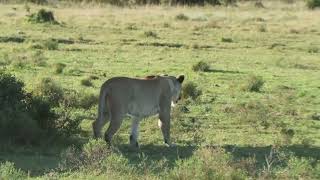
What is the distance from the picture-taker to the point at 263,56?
31.8 m

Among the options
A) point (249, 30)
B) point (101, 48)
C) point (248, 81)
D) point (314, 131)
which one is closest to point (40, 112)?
point (314, 131)

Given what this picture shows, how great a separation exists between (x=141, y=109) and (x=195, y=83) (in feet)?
29.5

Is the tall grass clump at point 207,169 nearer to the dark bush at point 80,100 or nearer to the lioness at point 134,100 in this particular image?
the lioness at point 134,100

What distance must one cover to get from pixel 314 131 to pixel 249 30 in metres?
28.3

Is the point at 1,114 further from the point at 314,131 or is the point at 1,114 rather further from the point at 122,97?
the point at 314,131

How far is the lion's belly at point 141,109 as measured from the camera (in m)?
13.2

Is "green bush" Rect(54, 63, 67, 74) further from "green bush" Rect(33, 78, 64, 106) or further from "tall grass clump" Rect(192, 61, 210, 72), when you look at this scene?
"green bush" Rect(33, 78, 64, 106)

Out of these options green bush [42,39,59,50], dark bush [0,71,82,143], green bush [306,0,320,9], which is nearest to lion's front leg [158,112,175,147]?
dark bush [0,71,82,143]

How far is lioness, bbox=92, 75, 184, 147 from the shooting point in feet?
42.1

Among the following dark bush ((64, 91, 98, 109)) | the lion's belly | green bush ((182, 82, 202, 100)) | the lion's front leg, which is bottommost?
green bush ((182, 82, 202, 100))

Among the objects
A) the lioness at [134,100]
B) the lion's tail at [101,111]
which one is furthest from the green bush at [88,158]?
the lion's tail at [101,111]

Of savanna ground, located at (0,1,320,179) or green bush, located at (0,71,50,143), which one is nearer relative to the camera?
savanna ground, located at (0,1,320,179)

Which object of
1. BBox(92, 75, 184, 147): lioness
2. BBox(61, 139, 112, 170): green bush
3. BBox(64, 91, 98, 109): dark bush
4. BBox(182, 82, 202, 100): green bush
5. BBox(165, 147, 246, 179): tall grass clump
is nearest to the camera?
BBox(165, 147, 246, 179): tall grass clump

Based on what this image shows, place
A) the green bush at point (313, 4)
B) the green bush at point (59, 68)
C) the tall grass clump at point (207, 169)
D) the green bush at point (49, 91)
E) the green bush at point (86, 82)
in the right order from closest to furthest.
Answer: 1. the tall grass clump at point (207, 169)
2. the green bush at point (49, 91)
3. the green bush at point (86, 82)
4. the green bush at point (59, 68)
5. the green bush at point (313, 4)
